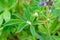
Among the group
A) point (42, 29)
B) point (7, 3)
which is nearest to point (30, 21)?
point (42, 29)

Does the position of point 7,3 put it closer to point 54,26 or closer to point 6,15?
point 6,15

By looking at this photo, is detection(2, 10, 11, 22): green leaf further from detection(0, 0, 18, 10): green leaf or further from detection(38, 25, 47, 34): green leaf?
detection(38, 25, 47, 34): green leaf

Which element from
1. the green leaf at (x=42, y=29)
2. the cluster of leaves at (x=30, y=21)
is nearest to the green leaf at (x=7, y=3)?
the cluster of leaves at (x=30, y=21)

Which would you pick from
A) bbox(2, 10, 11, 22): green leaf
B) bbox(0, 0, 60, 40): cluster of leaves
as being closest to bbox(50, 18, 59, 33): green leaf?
bbox(0, 0, 60, 40): cluster of leaves

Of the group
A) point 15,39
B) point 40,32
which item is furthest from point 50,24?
point 15,39

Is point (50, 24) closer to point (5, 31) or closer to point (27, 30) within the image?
point (27, 30)

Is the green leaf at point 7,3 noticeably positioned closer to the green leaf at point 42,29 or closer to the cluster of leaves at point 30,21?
the cluster of leaves at point 30,21

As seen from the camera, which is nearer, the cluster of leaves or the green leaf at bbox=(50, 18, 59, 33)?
the cluster of leaves

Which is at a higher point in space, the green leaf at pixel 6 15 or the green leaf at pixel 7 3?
the green leaf at pixel 7 3

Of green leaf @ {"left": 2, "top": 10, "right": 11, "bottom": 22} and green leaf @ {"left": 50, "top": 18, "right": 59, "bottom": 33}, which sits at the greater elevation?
green leaf @ {"left": 2, "top": 10, "right": 11, "bottom": 22}
